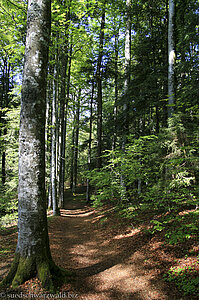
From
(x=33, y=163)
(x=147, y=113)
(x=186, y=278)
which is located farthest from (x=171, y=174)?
(x=147, y=113)

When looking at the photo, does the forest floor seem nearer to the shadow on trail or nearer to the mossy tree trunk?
the shadow on trail

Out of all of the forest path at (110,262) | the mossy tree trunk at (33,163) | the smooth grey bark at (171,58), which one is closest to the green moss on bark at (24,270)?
the mossy tree trunk at (33,163)

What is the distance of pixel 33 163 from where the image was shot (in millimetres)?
3254

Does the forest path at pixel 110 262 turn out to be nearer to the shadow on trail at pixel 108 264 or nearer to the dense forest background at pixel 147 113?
the shadow on trail at pixel 108 264

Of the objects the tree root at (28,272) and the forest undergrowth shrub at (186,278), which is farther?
the forest undergrowth shrub at (186,278)

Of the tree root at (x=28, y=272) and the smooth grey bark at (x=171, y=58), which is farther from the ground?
the smooth grey bark at (x=171, y=58)

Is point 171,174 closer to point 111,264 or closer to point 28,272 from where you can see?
point 111,264

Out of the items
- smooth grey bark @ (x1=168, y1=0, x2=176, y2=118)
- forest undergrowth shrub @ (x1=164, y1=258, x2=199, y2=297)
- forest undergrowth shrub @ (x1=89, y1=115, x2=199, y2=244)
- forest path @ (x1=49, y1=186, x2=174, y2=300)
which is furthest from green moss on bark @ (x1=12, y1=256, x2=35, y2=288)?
smooth grey bark @ (x1=168, y1=0, x2=176, y2=118)

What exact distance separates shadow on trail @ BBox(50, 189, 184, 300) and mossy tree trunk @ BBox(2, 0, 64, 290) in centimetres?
115

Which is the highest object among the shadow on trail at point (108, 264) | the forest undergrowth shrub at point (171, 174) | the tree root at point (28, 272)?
the forest undergrowth shrub at point (171, 174)

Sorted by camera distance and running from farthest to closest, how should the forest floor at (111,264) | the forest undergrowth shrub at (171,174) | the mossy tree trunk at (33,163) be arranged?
the forest undergrowth shrub at (171,174), the forest floor at (111,264), the mossy tree trunk at (33,163)

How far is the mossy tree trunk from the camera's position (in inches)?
124

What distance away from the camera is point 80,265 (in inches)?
194

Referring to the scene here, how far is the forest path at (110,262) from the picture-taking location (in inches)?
141
